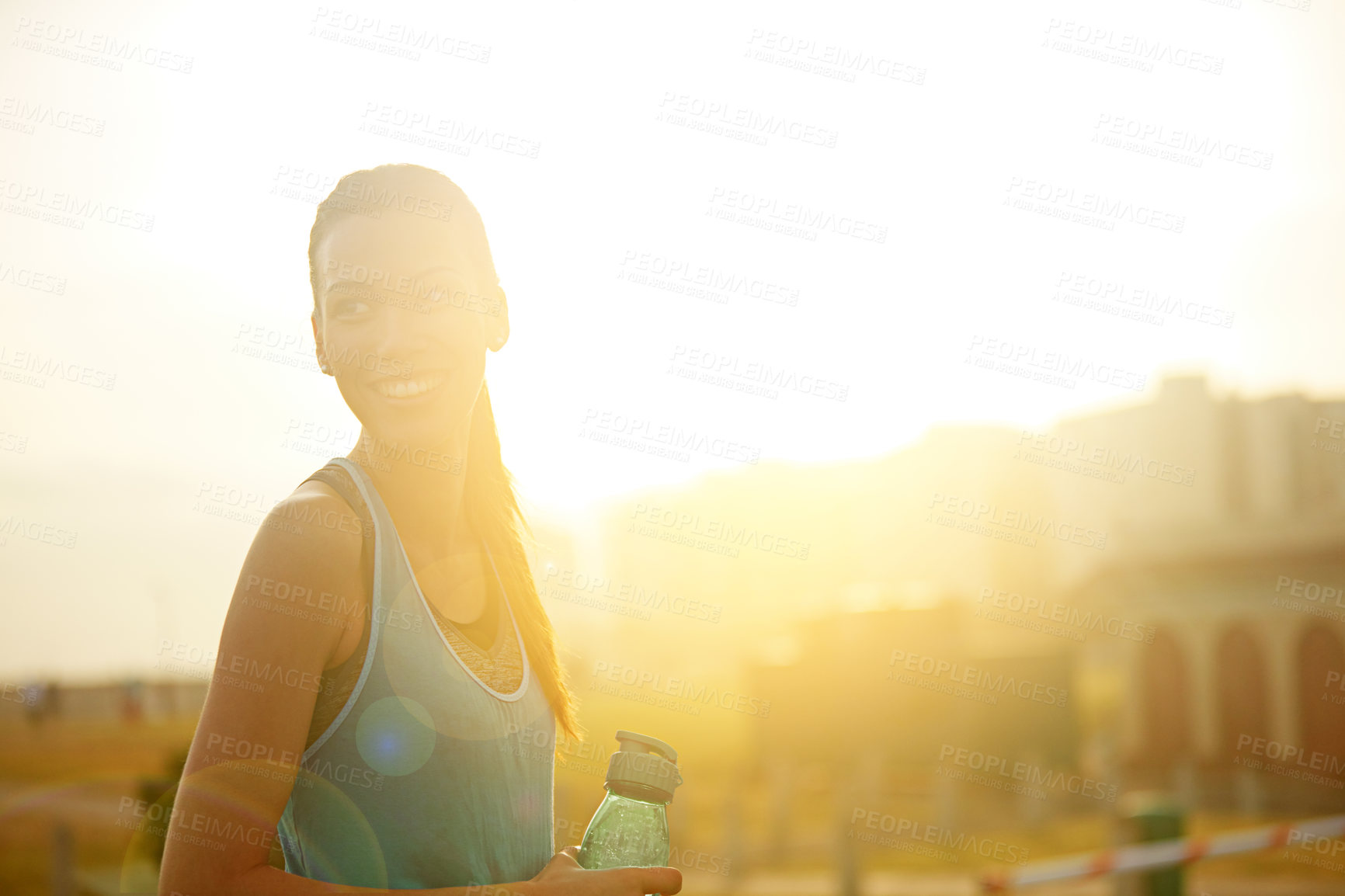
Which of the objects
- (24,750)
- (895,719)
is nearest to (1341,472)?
(895,719)

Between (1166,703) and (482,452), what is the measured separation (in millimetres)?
23488

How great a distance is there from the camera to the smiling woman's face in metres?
1.70

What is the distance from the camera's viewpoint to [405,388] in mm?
1758

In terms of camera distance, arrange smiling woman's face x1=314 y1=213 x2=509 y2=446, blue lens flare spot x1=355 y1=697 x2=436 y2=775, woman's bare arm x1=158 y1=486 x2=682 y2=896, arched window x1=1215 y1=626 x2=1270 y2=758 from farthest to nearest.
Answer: arched window x1=1215 y1=626 x2=1270 y2=758 < smiling woman's face x1=314 y1=213 x2=509 y2=446 < blue lens flare spot x1=355 y1=697 x2=436 y2=775 < woman's bare arm x1=158 y1=486 x2=682 y2=896

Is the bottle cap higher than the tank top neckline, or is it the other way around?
the tank top neckline

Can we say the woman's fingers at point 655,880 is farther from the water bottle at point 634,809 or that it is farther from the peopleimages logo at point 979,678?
the peopleimages logo at point 979,678

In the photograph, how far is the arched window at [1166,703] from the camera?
21297 mm

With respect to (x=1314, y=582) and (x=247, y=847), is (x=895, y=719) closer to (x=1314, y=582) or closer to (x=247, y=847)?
(x=247, y=847)

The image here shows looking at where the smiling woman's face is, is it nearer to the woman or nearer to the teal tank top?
the woman

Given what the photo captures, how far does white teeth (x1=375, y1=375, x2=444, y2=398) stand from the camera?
5.74 ft

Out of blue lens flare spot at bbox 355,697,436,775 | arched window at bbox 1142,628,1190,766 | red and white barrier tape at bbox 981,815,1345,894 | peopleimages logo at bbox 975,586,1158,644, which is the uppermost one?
blue lens flare spot at bbox 355,697,436,775

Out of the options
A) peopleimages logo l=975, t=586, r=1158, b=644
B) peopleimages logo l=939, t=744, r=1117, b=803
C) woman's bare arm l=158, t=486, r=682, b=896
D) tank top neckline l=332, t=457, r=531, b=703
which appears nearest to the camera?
woman's bare arm l=158, t=486, r=682, b=896

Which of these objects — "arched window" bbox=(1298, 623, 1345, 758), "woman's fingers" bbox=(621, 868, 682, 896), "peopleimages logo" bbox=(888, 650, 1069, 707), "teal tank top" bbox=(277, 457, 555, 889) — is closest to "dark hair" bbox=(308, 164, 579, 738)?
"teal tank top" bbox=(277, 457, 555, 889)

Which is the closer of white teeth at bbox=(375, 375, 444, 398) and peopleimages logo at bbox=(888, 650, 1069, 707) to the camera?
→ white teeth at bbox=(375, 375, 444, 398)
